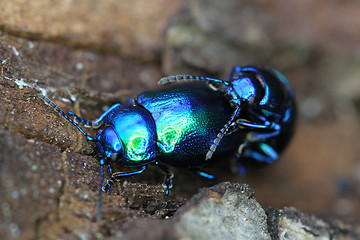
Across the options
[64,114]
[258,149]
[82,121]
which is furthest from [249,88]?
[64,114]

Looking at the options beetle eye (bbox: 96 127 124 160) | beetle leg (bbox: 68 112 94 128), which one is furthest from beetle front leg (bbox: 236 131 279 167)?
beetle leg (bbox: 68 112 94 128)

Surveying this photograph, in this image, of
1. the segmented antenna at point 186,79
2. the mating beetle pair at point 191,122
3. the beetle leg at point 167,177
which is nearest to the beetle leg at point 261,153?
the mating beetle pair at point 191,122

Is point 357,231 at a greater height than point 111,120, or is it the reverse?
point 111,120

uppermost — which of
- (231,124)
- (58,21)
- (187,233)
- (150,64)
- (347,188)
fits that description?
(58,21)

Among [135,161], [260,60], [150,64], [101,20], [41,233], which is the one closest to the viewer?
[41,233]

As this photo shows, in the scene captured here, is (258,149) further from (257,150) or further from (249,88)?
(249,88)

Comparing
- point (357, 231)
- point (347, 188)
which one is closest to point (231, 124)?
point (357, 231)

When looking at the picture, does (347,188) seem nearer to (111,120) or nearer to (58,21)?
(111,120)

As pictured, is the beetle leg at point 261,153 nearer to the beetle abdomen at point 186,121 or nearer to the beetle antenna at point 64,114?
the beetle abdomen at point 186,121
